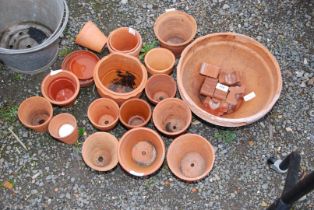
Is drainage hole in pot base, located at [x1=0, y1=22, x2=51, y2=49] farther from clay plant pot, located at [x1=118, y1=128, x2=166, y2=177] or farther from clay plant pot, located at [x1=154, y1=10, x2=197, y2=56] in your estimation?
clay plant pot, located at [x1=118, y1=128, x2=166, y2=177]

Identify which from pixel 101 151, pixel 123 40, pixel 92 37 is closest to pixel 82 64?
pixel 92 37

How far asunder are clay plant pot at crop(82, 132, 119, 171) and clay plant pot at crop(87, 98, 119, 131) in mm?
87

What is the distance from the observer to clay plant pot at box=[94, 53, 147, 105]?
9.62 feet

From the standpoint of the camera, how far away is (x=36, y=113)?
3.08m

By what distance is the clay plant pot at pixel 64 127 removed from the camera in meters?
2.90

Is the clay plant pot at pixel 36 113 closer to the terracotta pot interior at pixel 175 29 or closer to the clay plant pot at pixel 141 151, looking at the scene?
the clay plant pot at pixel 141 151

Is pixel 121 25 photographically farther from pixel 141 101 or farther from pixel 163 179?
pixel 163 179

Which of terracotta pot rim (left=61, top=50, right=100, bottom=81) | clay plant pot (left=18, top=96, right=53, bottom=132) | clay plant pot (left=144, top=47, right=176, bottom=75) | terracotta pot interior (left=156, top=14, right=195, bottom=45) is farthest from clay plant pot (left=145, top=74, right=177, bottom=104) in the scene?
clay plant pot (left=18, top=96, right=53, bottom=132)

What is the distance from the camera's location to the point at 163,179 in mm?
2910

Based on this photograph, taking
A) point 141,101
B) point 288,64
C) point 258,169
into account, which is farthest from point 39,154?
point 288,64

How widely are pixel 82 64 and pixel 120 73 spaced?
12.5 inches

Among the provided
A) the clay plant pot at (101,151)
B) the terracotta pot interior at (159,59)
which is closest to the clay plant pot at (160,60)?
the terracotta pot interior at (159,59)

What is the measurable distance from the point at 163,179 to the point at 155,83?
0.73 m

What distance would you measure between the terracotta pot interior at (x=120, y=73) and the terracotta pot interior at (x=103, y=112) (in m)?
0.20
